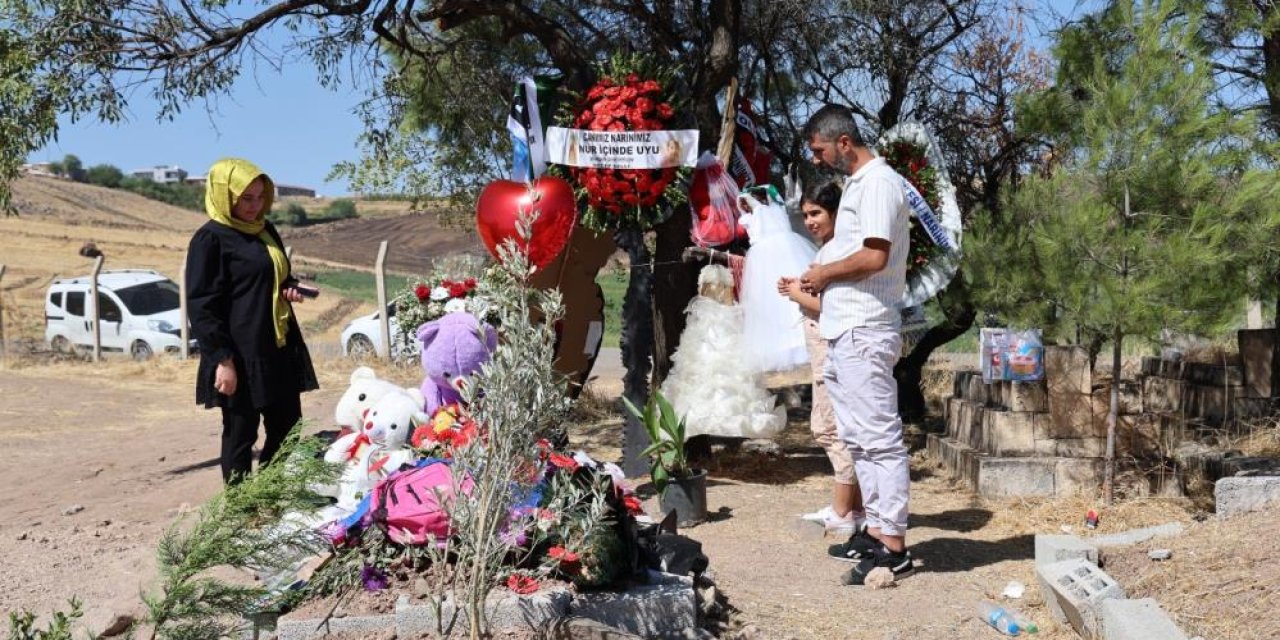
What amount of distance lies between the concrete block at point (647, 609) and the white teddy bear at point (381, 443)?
1148mm

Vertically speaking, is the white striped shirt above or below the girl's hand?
above

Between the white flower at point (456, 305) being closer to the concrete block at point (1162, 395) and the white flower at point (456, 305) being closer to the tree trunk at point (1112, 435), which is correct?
the tree trunk at point (1112, 435)

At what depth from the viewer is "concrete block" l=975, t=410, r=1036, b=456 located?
7.01 meters

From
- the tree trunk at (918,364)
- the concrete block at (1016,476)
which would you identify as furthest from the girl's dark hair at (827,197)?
the tree trunk at (918,364)

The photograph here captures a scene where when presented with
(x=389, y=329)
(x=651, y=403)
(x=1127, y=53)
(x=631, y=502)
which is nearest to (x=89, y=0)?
(x=651, y=403)

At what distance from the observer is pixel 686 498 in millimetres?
6164

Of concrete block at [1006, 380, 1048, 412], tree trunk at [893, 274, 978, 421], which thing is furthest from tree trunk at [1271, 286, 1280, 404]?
tree trunk at [893, 274, 978, 421]

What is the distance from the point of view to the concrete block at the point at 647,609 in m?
3.77

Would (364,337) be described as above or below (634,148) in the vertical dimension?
below

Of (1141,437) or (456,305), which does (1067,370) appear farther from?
(456,305)

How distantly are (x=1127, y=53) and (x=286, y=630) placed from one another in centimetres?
521

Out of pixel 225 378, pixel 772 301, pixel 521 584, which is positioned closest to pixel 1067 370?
pixel 772 301

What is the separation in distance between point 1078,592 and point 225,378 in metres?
3.53

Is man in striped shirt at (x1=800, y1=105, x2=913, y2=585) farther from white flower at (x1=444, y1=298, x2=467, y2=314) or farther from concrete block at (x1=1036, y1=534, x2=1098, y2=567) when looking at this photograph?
white flower at (x1=444, y1=298, x2=467, y2=314)
